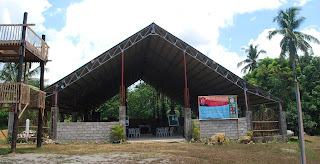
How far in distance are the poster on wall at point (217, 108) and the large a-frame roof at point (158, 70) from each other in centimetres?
147

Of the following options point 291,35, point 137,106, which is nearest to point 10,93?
point 291,35

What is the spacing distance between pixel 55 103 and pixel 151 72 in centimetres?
1096

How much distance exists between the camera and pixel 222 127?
50.7ft

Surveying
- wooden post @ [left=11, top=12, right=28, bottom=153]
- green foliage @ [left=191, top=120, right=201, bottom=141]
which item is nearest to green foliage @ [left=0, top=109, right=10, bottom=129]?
wooden post @ [left=11, top=12, right=28, bottom=153]

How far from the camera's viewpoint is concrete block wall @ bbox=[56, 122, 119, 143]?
1439 cm

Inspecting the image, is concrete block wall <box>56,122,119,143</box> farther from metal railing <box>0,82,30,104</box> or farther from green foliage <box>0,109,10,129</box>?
green foliage <box>0,109,10,129</box>

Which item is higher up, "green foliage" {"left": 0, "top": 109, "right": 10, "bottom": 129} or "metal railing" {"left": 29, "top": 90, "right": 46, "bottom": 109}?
"metal railing" {"left": 29, "top": 90, "right": 46, "bottom": 109}

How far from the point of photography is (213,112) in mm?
15562

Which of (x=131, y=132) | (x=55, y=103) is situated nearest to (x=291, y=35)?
(x=131, y=132)

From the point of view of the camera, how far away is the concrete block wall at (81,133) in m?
14.4

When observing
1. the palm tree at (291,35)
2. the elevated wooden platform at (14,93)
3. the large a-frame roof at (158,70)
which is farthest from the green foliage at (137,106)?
the elevated wooden platform at (14,93)

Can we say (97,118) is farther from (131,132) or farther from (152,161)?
(152,161)

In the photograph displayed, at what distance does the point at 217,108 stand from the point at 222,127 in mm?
1210

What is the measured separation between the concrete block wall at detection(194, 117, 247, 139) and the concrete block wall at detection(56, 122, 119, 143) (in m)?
5.75
